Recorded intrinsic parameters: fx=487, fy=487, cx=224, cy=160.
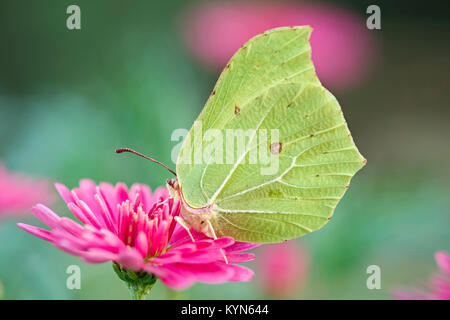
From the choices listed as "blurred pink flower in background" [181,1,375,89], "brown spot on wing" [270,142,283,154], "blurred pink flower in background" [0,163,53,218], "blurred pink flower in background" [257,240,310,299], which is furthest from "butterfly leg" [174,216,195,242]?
"blurred pink flower in background" [181,1,375,89]

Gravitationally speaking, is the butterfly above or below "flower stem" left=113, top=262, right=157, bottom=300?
above

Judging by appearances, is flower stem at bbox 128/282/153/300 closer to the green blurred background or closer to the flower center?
the flower center

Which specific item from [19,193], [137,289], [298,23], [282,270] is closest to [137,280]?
[137,289]

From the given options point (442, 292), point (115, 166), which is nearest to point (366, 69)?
point (115, 166)

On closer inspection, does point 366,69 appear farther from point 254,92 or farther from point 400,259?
point 254,92

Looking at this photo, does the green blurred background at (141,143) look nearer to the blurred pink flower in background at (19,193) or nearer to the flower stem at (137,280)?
the blurred pink flower in background at (19,193)

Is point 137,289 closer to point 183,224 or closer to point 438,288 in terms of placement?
point 183,224
